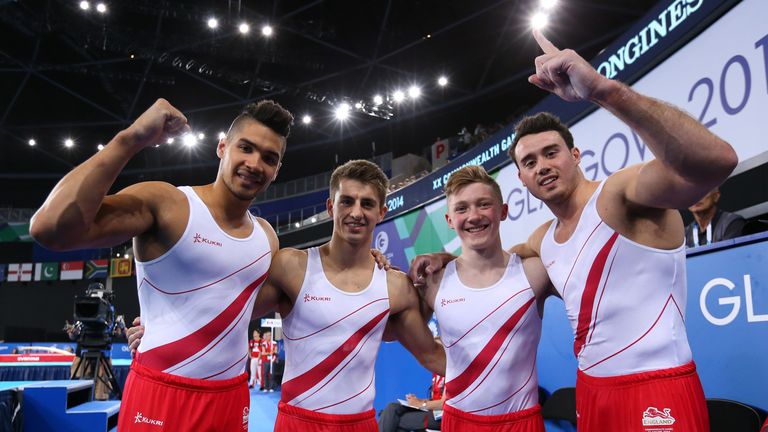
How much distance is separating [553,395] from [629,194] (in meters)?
2.51

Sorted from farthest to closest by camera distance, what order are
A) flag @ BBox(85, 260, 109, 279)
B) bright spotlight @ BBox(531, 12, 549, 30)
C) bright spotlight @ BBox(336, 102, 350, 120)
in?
flag @ BBox(85, 260, 109, 279) < bright spotlight @ BBox(336, 102, 350, 120) < bright spotlight @ BBox(531, 12, 549, 30)

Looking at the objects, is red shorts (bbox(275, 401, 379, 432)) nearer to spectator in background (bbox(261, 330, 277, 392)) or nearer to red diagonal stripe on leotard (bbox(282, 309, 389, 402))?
red diagonal stripe on leotard (bbox(282, 309, 389, 402))

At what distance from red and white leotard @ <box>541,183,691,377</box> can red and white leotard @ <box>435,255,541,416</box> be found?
0.37 metres

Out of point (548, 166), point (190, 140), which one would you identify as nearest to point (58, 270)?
point (190, 140)

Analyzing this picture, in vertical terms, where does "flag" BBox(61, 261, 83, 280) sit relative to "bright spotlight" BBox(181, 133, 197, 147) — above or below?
below

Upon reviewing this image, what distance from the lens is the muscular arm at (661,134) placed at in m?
1.59

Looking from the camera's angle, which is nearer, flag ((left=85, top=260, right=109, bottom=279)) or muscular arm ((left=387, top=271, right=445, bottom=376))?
muscular arm ((left=387, top=271, right=445, bottom=376))

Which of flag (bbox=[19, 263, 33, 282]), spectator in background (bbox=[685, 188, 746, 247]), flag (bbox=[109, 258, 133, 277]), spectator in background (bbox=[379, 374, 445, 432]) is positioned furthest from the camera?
flag (bbox=[19, 263, 33, 282])

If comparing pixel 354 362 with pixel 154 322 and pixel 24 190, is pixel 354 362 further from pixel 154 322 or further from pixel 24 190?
pixel 24 190

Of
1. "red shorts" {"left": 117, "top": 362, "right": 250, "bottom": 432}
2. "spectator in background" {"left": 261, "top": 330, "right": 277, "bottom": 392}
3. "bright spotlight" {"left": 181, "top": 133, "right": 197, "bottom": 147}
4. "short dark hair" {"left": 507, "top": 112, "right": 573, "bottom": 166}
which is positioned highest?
"bright spotlight" {"left": 181, "top": 133, "right": 197, "bottom": 147}

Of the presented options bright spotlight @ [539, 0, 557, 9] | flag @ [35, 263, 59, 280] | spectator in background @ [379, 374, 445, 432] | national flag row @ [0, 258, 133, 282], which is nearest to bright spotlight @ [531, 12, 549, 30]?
bright spotlight @ [539, 0, 557, 9]

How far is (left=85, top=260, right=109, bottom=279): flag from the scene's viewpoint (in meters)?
24.2

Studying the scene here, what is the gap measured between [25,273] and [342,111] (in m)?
17.4

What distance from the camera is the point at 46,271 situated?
24484mm
